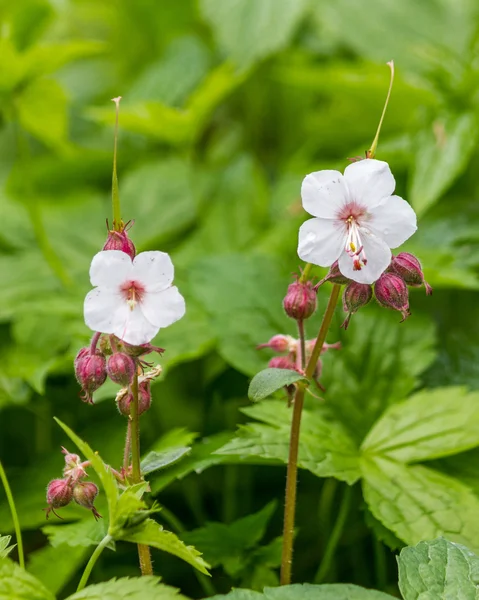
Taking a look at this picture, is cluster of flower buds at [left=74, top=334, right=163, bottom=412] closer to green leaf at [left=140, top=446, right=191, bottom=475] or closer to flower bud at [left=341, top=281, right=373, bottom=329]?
green leaf at [left=140, top=446, right=191, bottom=475]

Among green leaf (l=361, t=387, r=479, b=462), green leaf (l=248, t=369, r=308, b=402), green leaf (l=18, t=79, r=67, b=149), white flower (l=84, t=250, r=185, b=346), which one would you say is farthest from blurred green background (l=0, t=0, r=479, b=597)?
white flower (l=84, t=250, r=185, b=346)

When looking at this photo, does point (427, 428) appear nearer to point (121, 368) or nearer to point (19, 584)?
point (121, 368)

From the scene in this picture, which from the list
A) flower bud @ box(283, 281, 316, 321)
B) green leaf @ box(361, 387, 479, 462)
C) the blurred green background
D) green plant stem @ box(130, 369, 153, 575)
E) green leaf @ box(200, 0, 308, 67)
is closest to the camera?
green plant stem @ box(130, 369, 153, 575)

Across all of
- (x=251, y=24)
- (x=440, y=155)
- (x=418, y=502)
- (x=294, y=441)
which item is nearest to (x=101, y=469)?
(x=294, y=441)

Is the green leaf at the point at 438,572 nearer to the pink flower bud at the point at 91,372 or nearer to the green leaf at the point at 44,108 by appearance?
the pink flower bud at the point at 91,372

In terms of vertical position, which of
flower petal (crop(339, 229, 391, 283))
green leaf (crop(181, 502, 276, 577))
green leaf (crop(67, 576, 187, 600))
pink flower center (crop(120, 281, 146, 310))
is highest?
flower petal (crop(339, 229, 391, 283))

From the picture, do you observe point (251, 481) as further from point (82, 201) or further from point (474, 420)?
point (82, 201)
